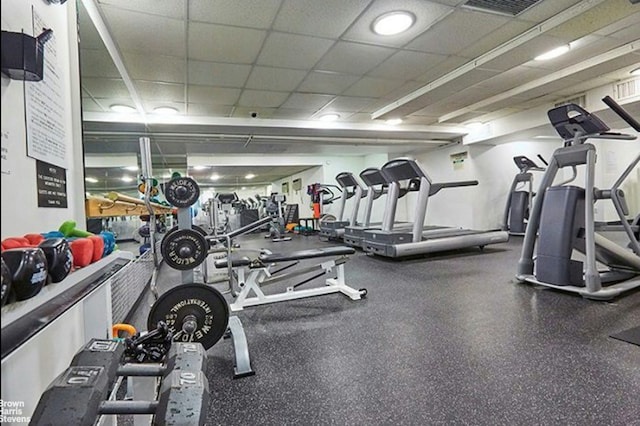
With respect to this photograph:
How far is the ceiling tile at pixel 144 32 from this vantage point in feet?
9.43

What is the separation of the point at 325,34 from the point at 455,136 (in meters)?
5.74

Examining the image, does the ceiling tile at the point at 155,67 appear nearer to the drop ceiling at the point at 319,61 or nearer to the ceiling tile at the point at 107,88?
the drop ceiling at the point at 319,61

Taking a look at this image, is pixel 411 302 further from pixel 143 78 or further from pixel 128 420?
pixel 143 78

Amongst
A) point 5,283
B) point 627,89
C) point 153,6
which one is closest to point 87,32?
point 153,6

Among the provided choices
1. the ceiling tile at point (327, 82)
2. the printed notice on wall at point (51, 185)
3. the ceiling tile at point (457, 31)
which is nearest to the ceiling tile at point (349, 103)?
the ceiling tile at point (327, 82)

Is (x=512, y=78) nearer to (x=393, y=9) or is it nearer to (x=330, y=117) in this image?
(x=393, y=9)

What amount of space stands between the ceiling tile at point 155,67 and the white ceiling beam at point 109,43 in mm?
77

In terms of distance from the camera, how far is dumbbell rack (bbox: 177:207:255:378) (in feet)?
6.27

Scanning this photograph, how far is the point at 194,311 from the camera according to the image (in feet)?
6.54

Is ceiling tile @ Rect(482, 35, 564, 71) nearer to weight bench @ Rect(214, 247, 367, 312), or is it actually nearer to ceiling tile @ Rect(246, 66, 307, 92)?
ceiling tile @ Rect(246, 66, 307, 92)

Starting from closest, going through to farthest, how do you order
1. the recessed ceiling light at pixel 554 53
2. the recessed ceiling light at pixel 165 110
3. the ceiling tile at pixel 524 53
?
the ceiling tile at pixel 524 53, the recessed ceiling light at pixel 554 53, the recessed ceiling light at pixel 165 110

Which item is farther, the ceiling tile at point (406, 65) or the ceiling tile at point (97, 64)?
the ceiling tile at point (406, 65)

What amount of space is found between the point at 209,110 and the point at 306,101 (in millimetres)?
1659

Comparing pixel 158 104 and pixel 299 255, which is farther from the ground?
pixel 158 104
